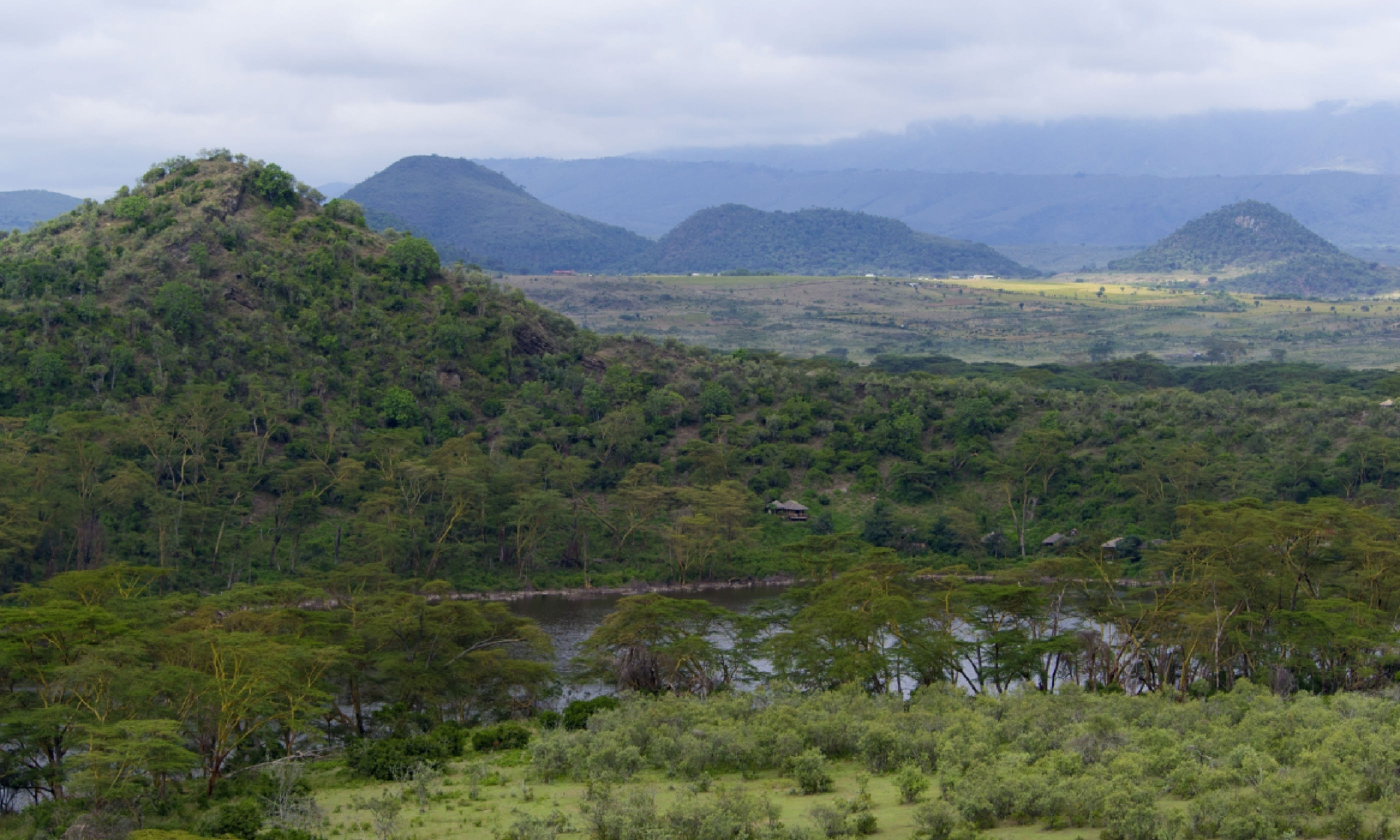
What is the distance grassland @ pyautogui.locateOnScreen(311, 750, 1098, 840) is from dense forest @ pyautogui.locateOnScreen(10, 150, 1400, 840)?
36 cm

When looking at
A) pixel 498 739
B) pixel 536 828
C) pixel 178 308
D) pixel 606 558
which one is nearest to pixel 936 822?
pixel 536 828

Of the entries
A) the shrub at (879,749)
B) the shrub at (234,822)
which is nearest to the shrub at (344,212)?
the shrub at (234,822)

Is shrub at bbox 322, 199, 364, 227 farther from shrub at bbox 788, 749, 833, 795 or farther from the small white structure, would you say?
shrub at bbox 788, 749, 833, 795

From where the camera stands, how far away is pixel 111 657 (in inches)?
1264

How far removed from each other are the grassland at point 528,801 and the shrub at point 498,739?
2348 mm

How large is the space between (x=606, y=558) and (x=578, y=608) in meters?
6.84

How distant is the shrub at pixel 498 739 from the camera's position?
3381 cm

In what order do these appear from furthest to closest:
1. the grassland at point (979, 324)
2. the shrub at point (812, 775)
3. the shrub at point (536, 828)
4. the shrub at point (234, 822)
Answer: the grassland at point (979, 324) < the shrub at point (812, 775) < the shrub at point (234, 822) < the shrub at point (536, 828)

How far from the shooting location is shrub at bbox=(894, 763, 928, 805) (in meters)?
24.8

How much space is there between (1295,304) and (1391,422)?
460ft

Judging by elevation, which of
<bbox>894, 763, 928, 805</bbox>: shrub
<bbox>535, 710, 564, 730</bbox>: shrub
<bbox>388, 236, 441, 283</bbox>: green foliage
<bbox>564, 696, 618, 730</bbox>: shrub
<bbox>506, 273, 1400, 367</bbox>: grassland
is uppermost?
<bbox>388, 236, 441, 283</bbox>: green foliage

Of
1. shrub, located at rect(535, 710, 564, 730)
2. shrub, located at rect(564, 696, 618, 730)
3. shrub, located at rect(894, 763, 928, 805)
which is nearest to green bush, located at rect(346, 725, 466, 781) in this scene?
shrub, located at rect(535, 710, 564, 730)

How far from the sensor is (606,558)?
6562cm

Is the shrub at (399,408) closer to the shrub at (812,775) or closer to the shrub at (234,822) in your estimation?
the shrub at (234,822)
